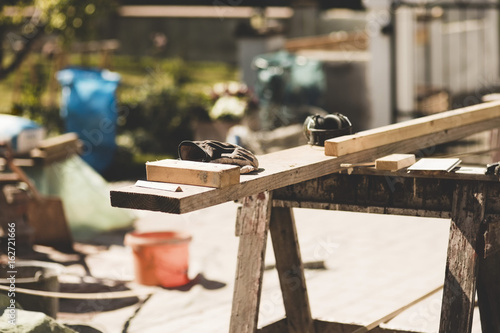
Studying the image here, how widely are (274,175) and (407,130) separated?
3.17ft

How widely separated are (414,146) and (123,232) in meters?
4.59

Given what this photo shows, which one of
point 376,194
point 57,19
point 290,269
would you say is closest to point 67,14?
point 57,19

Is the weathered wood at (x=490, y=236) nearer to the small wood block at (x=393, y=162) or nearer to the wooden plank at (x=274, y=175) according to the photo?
the small wood block at (x=393, y=162)

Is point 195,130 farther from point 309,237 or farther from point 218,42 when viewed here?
point 218,42

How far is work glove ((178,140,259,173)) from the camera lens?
139 inches

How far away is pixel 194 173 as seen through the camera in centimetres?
326

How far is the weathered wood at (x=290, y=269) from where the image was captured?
14.8 ft

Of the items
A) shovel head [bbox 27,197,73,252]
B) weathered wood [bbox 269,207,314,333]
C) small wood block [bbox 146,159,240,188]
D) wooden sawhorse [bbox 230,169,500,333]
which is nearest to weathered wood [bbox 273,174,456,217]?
wooden sawhorse [bbox 230,169,500,333]

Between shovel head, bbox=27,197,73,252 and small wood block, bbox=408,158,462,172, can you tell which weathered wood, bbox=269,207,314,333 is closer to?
small wood block, bbox=408,158,462,172

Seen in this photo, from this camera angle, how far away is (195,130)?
11.5 metres

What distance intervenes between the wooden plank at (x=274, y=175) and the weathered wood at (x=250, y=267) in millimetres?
335

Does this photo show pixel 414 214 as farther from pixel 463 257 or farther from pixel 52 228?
pixel 52 228

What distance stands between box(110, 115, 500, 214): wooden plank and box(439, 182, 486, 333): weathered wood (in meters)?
0.51

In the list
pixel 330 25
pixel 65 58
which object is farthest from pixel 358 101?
pixel 330 25
